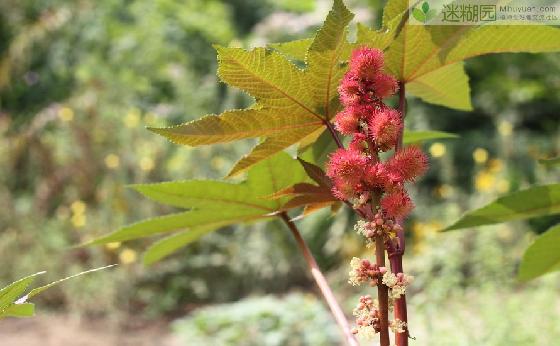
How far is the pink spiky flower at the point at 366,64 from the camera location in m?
0.54

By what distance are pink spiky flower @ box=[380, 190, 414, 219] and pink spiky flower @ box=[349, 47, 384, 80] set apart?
90mm

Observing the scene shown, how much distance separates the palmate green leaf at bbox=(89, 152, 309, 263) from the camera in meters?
0.83

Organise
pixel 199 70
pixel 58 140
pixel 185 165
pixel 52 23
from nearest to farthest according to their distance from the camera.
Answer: pixel 185 165
pixel 58 140
pixel 199 70
pixel 52 23

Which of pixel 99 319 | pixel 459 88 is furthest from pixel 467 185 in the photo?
pixel 459 88

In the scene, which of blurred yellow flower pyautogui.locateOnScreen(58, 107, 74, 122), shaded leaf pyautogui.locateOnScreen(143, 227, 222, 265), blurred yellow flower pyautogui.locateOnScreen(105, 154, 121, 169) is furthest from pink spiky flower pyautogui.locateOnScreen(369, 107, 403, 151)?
blurred yellow flower pyautogui.locateOnScreen(58, 107, 74, 122)

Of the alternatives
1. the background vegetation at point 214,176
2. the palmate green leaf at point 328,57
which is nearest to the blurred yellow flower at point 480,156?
the background vegetation at point 214,176

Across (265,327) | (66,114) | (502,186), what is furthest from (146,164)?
(502,186)

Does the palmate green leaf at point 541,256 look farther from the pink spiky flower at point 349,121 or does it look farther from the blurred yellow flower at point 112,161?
the blurred yellow flower at point 112,161

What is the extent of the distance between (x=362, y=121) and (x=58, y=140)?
6017mm

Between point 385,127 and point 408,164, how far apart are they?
1.5 inches

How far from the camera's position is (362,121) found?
539mm

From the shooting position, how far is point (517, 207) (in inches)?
26.6

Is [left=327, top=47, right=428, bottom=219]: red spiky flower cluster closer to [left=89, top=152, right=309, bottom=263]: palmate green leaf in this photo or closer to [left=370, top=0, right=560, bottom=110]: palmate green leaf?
[left=370, top=0, right=560, bottom=110]: palmate green leaf

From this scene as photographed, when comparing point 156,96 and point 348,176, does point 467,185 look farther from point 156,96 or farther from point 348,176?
point 348,176
